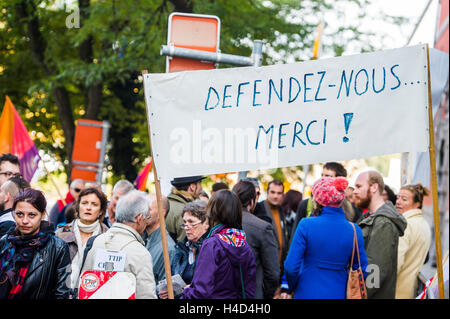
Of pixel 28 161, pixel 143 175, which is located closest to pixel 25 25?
pixel 143 175

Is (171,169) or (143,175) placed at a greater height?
(143,175)

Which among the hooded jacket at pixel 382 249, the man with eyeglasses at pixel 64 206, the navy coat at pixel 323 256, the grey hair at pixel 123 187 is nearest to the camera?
the navy coat at pixel 323 256

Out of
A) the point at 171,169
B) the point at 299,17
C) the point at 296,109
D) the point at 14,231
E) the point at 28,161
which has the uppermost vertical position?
the point at 299,17

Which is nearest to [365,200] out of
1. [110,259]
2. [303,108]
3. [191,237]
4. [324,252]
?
[324,252]

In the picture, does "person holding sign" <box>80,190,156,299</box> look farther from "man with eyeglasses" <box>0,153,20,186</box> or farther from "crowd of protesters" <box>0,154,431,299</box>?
"man with eyeglasses" <box>0,153,20,186</box>

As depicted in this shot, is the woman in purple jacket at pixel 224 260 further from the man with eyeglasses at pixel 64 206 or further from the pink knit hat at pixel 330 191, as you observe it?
the man with eyeglasses at pixel 64 206

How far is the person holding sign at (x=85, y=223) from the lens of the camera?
5871 millimetres

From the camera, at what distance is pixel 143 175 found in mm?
11914

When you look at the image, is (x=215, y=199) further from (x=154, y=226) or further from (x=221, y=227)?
(x=154, y=226)

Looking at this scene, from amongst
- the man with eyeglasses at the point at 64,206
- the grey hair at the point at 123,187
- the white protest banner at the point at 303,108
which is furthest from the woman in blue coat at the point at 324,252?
the man with eyeglasses at the point at 64,206

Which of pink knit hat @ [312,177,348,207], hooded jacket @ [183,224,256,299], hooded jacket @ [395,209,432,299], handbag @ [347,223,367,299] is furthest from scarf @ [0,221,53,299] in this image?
hooded jacket @ [395,209,432,299]

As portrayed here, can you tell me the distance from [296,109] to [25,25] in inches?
482

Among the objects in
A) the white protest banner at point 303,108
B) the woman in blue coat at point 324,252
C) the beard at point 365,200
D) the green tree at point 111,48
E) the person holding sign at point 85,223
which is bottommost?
the woman in blue coat at point 324,252

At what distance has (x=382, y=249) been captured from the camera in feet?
18.7
